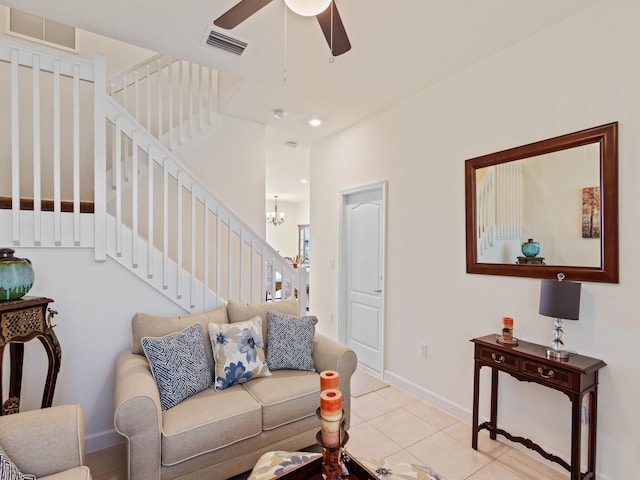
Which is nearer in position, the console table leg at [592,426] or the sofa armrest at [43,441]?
the sofa armrest at [43,441]

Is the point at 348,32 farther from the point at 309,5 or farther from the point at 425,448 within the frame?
the point at 425,448

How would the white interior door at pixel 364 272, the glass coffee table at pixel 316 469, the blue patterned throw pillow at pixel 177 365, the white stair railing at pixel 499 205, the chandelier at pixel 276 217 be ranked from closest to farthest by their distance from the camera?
the glass coffee table at pixel 316 469 < the blue patterned throw pillow at pixel 177 365 < the white stair railing at pixel 499 205 < the white interior door at pixel 364 272 < the chandelier at pixel 276 217

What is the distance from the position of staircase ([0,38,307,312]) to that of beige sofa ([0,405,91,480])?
1.13 meters

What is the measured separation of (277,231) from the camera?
11.1 meters

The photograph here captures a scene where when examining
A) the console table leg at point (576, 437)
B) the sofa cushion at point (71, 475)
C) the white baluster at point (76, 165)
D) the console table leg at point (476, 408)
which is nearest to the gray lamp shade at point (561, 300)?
the console table leg at point (576, 437)

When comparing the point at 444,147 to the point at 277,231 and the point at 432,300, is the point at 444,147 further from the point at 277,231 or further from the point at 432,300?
the point at 277,231

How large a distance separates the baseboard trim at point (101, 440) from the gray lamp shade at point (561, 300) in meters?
2.97

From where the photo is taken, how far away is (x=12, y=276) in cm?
176

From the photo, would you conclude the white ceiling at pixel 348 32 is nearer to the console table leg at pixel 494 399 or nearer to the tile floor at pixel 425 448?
the console table leg at pixel 494 399

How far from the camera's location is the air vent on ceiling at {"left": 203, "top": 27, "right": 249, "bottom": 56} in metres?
2.37

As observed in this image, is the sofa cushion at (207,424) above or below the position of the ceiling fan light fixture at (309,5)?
below

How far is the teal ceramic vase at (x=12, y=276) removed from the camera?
5.68ft

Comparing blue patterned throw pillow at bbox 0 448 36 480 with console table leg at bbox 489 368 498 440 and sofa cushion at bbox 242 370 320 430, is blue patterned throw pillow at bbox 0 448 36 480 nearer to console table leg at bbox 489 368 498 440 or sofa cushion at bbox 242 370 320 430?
sofa cushion at bbox 242 370 320 430

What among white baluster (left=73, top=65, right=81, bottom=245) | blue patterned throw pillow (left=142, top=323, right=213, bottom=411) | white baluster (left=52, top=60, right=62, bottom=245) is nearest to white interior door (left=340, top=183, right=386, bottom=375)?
blue patterned throw pillow (left=142, top=323, right=213, bottom=411)
